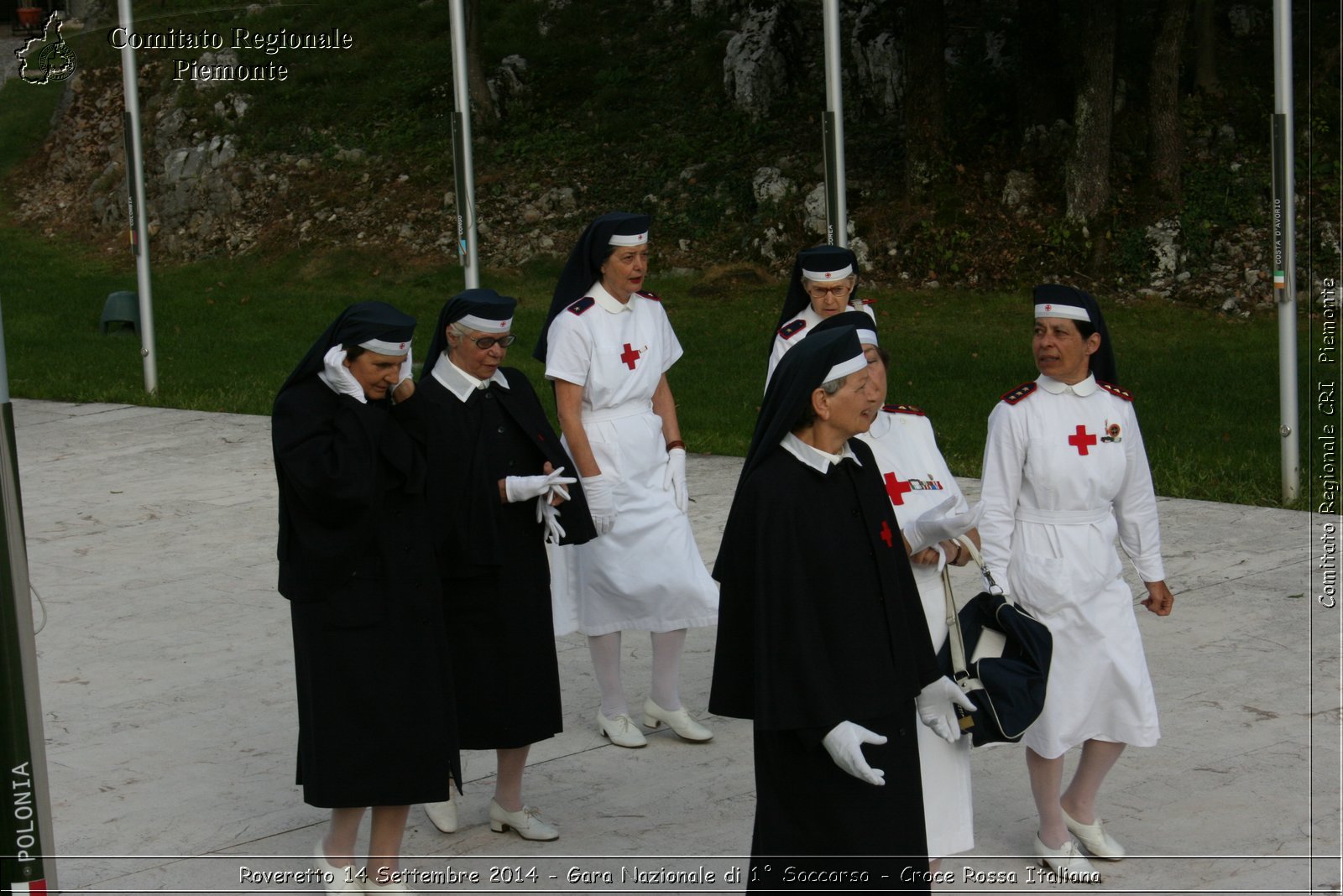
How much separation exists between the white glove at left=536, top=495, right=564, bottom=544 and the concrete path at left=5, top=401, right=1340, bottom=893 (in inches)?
41.5

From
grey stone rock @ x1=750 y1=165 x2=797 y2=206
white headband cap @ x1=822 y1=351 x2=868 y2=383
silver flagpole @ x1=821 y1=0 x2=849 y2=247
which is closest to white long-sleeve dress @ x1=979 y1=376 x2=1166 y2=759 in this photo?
white headband cap @ x1=822 y1=351 x2=868 y2=383

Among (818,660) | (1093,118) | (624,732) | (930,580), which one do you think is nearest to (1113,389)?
(930,580)

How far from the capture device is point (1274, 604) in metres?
8.08

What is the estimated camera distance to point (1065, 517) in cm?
528

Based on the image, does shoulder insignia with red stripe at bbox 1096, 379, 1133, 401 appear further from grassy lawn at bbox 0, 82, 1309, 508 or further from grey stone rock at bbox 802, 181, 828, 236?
grey stone rock at bbox 802, 181, 828, 236

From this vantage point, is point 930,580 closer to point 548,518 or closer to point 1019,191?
point 548,518

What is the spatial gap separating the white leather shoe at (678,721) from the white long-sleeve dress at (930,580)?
1.87m

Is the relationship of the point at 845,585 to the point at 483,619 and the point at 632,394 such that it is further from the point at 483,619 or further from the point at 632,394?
the point at 632,394

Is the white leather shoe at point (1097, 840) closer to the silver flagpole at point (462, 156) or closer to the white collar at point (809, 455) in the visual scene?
the white collar at point (809, 455)

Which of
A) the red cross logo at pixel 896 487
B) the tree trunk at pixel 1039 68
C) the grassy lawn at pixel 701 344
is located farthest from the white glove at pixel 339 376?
the tree trunk at pixel 1039 68

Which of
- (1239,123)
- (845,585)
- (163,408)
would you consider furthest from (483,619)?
(1239,123)

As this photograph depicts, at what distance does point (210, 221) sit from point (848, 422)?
84.9 feet

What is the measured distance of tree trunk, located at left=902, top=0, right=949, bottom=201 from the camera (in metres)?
22.0

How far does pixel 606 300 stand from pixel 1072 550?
2450 millimetres
